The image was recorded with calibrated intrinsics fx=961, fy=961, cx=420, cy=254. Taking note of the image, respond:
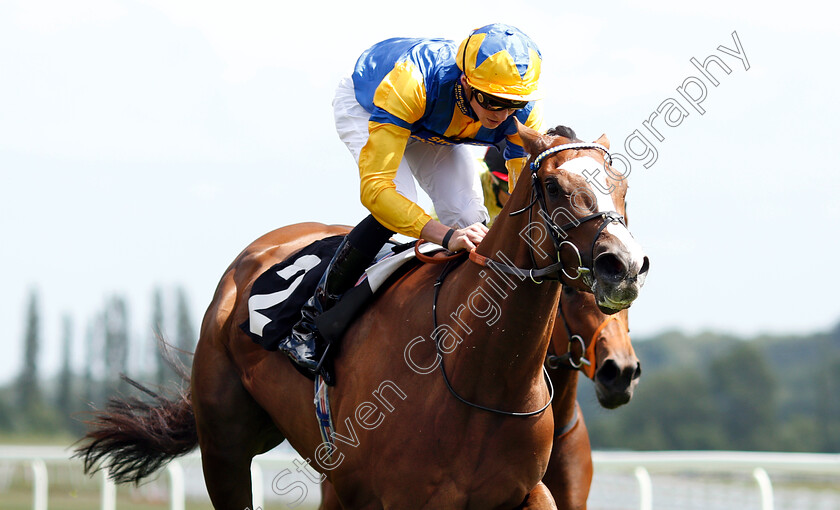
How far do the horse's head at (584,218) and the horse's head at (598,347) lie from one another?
4.27 feet

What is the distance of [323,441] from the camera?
3846 millimetres

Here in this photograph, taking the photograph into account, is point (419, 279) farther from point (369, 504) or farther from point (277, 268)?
point (277, 268)

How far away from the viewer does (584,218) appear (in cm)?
280

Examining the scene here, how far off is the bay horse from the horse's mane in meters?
0.06

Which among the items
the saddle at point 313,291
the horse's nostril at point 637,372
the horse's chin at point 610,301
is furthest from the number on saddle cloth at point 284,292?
the horse's chin at point 610,301

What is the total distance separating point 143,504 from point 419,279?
696cm

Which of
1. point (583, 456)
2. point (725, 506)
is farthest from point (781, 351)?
point (583, 456)

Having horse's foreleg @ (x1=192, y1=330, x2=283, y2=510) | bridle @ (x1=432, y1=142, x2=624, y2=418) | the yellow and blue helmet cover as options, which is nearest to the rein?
bridle @ (x1=432, y1=142, x2=624, y2=418)

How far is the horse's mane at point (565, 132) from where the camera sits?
10.3 ft

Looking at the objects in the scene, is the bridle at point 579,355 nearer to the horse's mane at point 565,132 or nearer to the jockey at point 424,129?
the jockey at point 424,129

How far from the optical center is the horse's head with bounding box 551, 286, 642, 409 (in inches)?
164

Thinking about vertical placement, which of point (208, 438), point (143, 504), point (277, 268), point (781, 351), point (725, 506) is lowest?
point (781, 351)

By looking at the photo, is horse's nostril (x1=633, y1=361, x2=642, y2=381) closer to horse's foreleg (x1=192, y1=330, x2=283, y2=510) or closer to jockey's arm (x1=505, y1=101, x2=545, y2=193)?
jockey's arm (x1=505, y1=101, x2=545, y2=193)

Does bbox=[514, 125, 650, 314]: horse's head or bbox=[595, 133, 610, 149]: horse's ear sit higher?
bbox=[595, 133, 610, 149]: horse's ear
